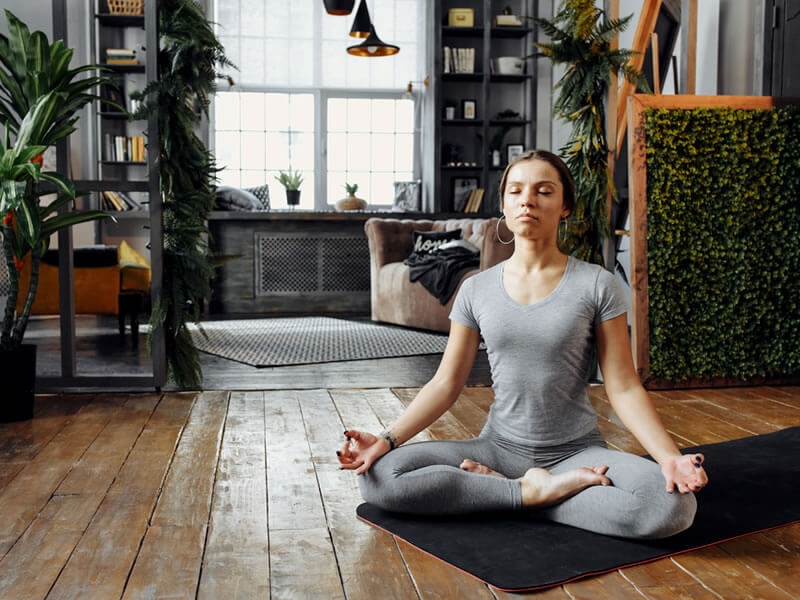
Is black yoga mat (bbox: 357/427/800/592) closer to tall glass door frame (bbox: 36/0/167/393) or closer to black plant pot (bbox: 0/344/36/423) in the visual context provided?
black plant pot (bbox: 0/344/36/423)

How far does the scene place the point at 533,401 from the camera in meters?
2.07

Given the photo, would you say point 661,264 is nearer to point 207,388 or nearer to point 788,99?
point 788,99

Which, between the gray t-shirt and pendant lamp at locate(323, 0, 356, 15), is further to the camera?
pendant lamp at locate(323, 0, 356, 15)

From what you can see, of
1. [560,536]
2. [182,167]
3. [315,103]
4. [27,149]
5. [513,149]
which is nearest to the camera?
[560,536]

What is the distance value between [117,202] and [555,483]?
21.8 ft

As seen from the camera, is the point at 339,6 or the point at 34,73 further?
the point at 339,6

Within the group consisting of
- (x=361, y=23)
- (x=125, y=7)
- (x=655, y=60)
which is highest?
(x=125, y=7)

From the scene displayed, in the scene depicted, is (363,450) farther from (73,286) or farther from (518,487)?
(73,286)

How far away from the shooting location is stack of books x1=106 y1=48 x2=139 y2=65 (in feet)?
25.1

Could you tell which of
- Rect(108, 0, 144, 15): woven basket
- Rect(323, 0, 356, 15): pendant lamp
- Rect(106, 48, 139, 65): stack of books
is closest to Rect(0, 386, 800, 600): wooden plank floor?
Rect(323, 0, 356, 15): pendant lamp

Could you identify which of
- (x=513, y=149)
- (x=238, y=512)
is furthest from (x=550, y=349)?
(x=513, y=149)

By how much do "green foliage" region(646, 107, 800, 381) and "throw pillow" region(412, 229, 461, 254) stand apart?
277 centimetres

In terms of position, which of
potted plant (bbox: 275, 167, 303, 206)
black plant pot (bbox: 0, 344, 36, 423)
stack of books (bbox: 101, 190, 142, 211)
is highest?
potted plant (bbox: 275, 167, 303, 206)

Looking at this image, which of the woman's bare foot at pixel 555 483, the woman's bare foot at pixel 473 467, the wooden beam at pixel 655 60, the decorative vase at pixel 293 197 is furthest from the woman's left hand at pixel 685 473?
the decorative vase at pixel 293 197
